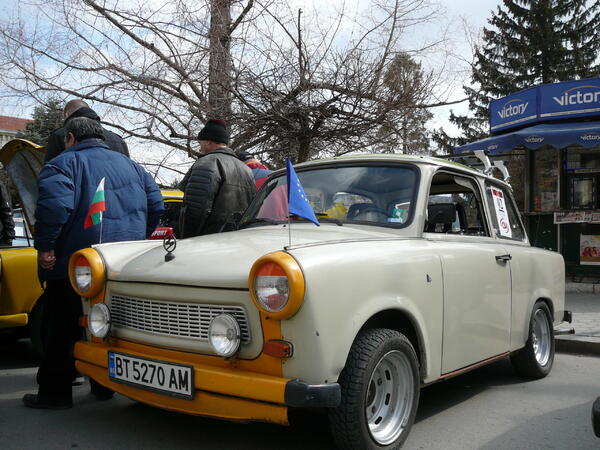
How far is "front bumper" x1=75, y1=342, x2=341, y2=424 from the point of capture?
8.48 feet

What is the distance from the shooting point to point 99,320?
11.1 feet

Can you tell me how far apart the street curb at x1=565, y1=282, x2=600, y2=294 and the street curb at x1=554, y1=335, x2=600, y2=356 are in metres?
4.22

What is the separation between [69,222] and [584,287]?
9119 mm

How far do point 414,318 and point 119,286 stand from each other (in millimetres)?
1685

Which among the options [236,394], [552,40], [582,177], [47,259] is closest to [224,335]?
[236,394]

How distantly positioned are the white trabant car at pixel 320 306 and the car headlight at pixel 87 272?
1 centimetres

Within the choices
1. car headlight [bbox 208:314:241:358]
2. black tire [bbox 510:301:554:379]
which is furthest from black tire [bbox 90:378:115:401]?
black tire [bbox 510:301:554:379]

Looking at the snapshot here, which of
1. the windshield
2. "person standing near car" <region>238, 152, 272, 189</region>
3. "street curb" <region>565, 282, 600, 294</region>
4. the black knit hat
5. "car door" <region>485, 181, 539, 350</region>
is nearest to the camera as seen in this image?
the windshield

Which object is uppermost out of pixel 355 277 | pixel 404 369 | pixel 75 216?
pixel 75 216

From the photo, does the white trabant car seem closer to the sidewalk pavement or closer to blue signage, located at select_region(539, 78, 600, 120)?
the sidewalk pavement

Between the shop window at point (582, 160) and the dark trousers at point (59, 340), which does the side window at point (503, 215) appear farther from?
the shop window at point (582, 160)

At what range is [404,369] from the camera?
10.6ft

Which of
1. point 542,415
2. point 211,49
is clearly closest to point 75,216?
point 542,415

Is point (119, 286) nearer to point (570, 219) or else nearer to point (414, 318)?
point (414, 318)
